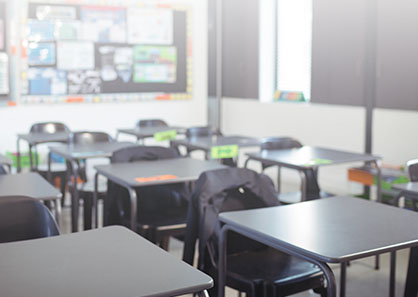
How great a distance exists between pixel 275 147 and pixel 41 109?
3.56 metres

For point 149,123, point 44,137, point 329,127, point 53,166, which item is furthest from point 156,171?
point 329,127

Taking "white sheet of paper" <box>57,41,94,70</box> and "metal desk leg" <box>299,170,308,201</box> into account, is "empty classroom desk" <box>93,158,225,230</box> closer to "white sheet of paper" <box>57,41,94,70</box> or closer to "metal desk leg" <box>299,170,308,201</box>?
"metal desk leg" <box>299,170,308,201</box>

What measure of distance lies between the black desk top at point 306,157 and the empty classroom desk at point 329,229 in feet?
4.11

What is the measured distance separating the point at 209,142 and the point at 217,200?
7.98ft

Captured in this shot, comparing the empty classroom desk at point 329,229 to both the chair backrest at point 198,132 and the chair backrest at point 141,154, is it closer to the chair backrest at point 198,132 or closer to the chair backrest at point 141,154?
the chair backrest at point 141,154

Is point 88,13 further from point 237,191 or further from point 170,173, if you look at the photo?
point 237,191

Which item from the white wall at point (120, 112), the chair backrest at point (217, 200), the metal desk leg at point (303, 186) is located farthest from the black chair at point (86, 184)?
the white wall at point (120, 112)

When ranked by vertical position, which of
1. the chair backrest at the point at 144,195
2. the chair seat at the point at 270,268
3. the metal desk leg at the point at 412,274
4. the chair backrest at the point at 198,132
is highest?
the chair backrest at the point at 198,132

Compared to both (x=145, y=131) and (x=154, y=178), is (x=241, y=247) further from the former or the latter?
(x=145, y=131)

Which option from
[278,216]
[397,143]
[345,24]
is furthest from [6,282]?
[345,24]

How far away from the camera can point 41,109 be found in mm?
7258

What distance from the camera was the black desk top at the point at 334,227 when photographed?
206cm

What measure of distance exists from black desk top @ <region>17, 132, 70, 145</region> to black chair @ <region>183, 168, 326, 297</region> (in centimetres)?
280

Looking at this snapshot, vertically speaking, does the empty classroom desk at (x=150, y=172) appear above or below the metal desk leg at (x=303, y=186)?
above
